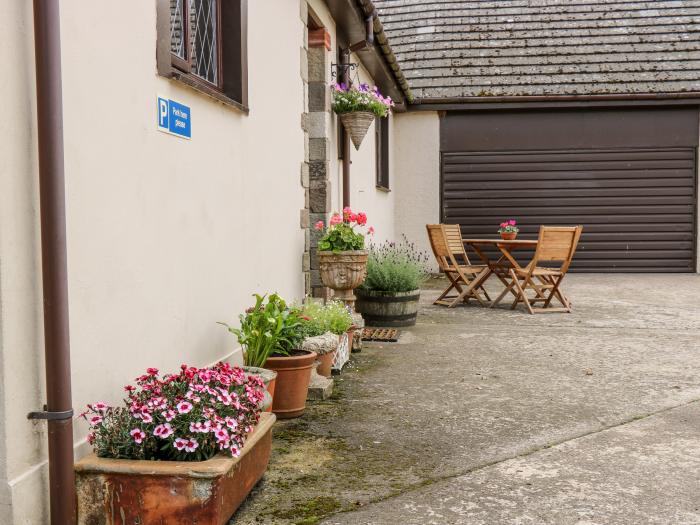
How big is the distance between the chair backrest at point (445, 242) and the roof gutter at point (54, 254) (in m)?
6.34

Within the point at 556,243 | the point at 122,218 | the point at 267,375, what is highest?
the point at 122,218

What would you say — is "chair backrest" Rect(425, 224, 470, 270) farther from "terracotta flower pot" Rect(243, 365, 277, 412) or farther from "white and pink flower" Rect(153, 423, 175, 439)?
"white and pink flower" Rect(153, 423, 175, 439)

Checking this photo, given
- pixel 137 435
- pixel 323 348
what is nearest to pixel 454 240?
pixel 323 348

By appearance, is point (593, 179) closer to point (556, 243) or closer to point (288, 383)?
point (556, 243)

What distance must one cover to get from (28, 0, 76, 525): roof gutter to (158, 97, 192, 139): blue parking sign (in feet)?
3.26

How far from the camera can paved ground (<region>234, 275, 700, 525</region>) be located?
9.29 ft

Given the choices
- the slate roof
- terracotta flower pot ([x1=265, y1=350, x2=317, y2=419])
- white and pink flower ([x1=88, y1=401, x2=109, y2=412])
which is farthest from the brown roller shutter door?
white and pink flower ([x1=88, y1=401, x2=109, y2=412])

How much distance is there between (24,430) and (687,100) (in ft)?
41.6

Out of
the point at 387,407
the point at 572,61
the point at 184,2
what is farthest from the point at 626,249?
the point at 184,2

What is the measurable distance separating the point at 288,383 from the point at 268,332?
0.30m

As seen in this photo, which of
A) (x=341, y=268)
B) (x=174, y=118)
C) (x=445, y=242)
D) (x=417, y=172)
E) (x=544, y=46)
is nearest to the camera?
(x=174, y=118)

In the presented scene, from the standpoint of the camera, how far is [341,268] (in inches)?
235

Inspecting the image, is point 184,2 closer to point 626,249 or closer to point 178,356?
point 178,356

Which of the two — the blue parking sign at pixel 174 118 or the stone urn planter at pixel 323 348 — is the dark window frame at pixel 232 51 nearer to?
the blue parking sign at pixel 174 118
